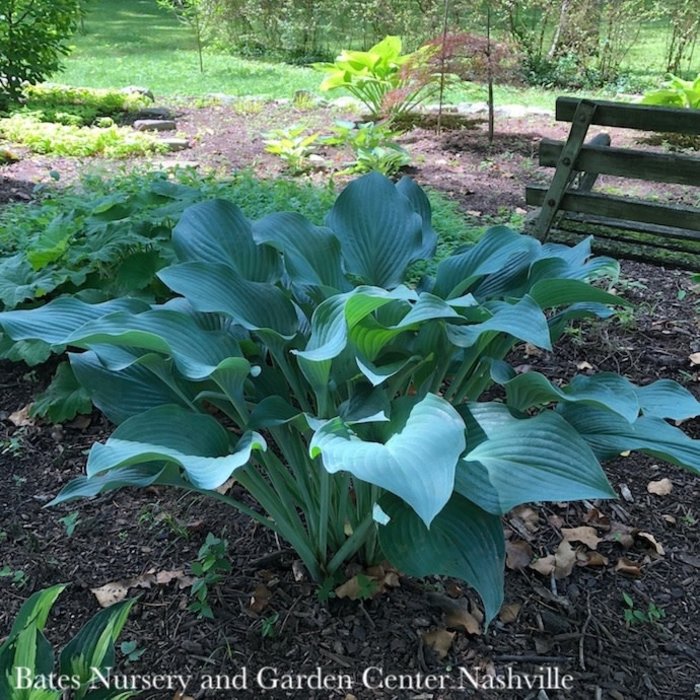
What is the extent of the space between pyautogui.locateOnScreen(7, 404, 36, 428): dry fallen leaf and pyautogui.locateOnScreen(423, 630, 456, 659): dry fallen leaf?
1567 millimetres

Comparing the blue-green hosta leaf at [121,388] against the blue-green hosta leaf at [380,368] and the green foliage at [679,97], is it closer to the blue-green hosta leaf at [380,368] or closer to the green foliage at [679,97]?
the blue-green hosta leaf at [380,368]

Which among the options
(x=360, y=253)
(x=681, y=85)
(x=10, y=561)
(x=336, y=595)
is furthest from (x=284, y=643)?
(x=681, y=85)

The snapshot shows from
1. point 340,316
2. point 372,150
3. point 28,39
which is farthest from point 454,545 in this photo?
point 28,39

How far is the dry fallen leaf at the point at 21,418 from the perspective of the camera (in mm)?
2479

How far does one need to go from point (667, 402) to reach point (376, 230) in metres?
0.81

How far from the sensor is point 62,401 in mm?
2439

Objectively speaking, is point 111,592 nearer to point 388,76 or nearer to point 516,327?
point 516,327

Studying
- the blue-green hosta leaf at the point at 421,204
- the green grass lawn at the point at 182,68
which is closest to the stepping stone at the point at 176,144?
the green grass lawn at the point at 182,68

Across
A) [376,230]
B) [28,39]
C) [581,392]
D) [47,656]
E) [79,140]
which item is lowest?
[47,656]

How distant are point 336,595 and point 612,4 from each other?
412 inches

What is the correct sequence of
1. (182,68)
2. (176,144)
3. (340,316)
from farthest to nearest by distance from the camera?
(182,68), (176,144), (340,316)

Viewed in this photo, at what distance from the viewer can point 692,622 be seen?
176cm

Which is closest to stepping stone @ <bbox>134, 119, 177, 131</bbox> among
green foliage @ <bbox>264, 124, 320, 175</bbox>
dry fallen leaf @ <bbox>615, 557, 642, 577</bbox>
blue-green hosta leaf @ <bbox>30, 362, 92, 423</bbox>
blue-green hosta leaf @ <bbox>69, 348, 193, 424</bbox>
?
green foliage @ <bbox>264, 124, 320, 175</bbox>

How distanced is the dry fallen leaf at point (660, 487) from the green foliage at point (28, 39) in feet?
24.1
